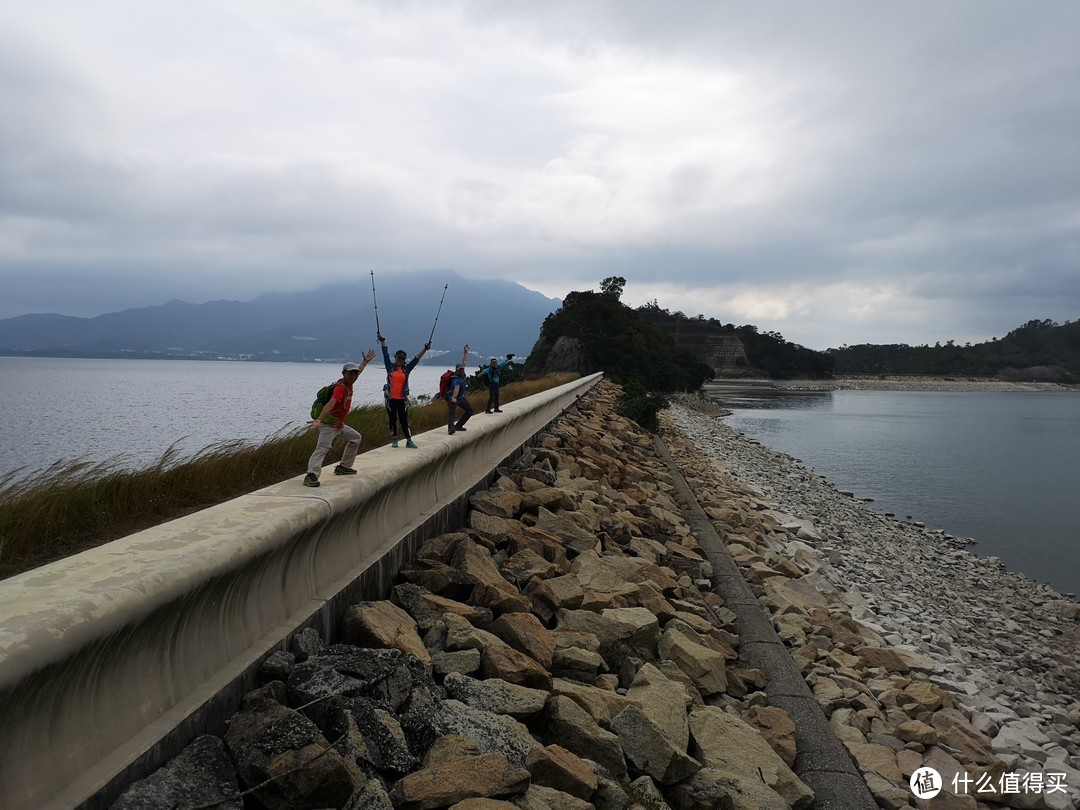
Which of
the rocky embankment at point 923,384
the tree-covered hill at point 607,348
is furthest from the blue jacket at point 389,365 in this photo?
the rocky embankment at point 923,384

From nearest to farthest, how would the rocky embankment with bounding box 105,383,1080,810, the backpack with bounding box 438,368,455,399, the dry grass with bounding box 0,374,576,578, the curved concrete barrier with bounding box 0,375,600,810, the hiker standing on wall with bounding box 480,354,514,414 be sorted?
1. the curved concrete barrier with bounding box 0,375,600,810
2. the rocky embankment with bounding box 105,383,1080,810
3. the dry grass with bounding box 0,374,576,578
4. the backpack with bounding box 438,368,455,399
5. the hiker standing on wall with bounding box 480,354,514,414

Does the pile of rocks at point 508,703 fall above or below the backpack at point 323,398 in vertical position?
below

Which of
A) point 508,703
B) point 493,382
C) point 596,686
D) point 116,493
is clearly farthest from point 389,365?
point 508,703

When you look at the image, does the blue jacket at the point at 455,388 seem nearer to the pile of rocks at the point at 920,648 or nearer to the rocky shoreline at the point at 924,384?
the pile of rocks at the point at 920,648

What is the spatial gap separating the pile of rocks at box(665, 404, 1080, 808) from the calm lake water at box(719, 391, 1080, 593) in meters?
2.79

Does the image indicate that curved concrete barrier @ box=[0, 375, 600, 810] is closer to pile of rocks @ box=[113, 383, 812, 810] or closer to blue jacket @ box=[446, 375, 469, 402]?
pile of rocks @ box=[113, 383, 812, 810]

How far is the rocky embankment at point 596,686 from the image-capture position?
2.93 m

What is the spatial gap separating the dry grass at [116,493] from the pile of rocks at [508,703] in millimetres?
2135

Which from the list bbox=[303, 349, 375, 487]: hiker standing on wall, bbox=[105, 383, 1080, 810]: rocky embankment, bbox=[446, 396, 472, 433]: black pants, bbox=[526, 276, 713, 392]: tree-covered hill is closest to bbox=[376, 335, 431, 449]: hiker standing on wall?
bbox=[446, 396, 472, 433]: black pants

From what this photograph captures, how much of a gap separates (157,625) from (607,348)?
5945 centimetres

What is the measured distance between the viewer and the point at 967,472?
107ft

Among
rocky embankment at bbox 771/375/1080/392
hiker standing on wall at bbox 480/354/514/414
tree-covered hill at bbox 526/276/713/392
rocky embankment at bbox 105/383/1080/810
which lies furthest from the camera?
rocky embankment at bbox 771/375/1080/392

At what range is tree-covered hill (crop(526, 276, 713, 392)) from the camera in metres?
59.8

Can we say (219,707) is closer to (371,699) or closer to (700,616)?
(371,699)
